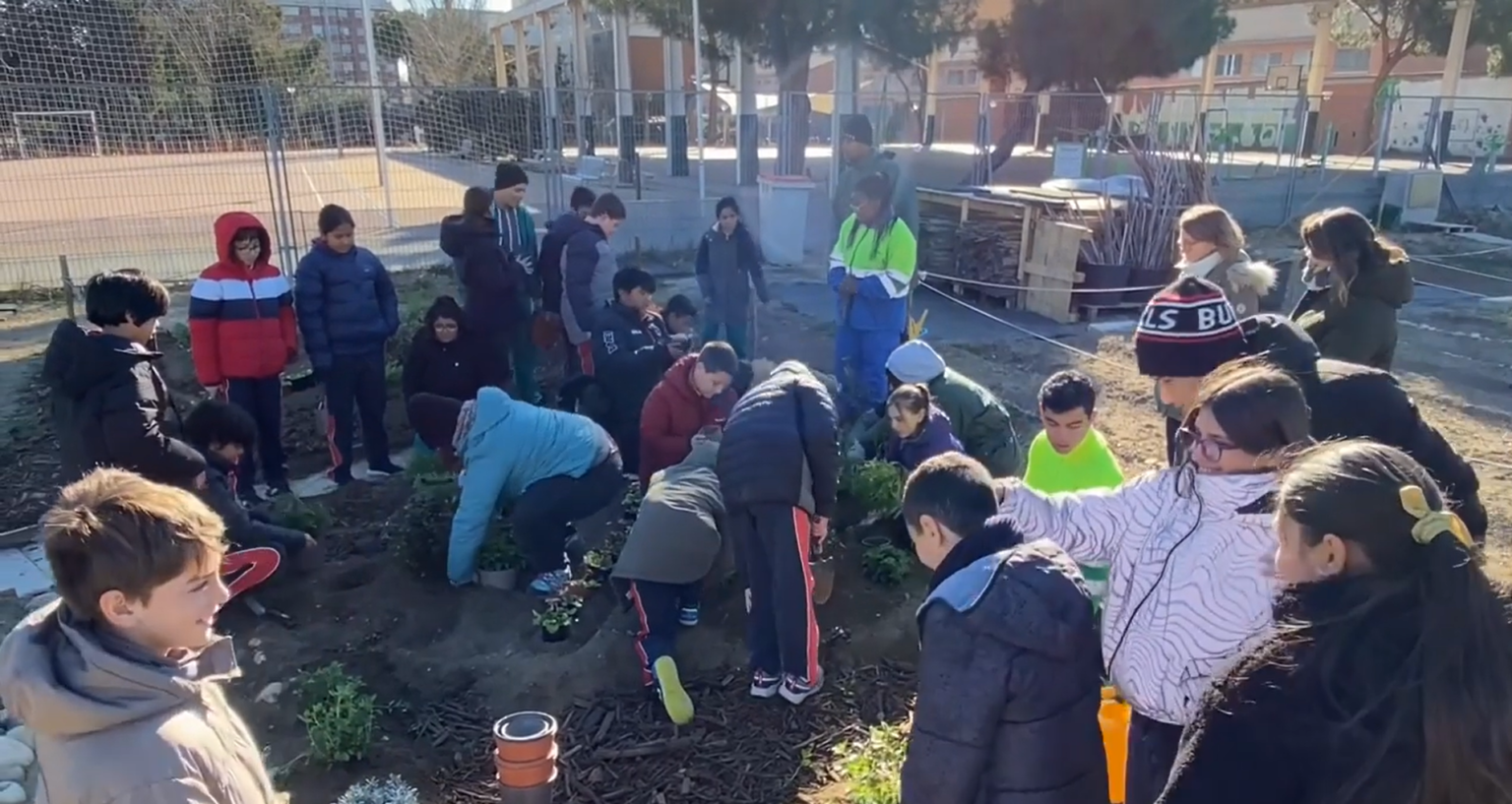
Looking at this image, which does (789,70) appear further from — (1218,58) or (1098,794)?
(1218,58)

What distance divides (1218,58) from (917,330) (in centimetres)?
4251

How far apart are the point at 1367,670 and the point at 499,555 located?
3950 mm

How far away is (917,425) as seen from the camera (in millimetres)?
4746

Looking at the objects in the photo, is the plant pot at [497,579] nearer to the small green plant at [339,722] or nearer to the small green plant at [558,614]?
the small green plant at [558,614]

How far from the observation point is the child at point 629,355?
20.4 ft

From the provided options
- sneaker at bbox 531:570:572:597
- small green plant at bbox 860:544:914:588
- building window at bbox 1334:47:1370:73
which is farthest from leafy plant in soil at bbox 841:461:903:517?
building window at bbox 1334:47:1370:73

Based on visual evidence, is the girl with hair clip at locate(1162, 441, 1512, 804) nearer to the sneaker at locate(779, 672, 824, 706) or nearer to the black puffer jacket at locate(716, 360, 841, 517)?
the black puffer jacket at locate(716, 360, 841, 517)

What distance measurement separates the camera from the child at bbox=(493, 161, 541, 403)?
6.67 meters

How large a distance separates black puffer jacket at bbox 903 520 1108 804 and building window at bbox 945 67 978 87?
4542 centimetres

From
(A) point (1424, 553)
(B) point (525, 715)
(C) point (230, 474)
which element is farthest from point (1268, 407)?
(C) point (230, 474)

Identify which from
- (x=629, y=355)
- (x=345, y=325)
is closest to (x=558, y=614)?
(x=629, y=355)

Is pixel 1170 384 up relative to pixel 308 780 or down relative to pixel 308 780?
up

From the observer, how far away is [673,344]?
6.39 metres

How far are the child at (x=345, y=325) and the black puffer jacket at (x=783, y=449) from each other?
3.02 metres
